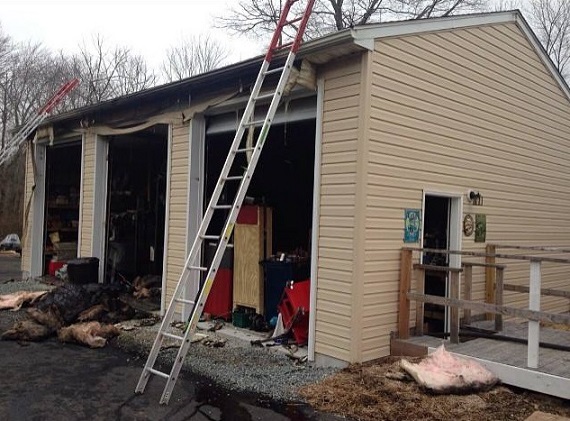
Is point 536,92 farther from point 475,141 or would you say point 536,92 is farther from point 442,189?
point 442,189

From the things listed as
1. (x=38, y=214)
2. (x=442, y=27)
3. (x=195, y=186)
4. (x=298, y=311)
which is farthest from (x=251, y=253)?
(x=38, y=214)

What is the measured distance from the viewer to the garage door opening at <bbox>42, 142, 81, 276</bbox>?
12516 mm

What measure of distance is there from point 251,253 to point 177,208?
1.49 m

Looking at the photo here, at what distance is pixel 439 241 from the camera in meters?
7.25

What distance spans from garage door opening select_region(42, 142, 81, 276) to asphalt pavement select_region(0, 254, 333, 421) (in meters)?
6.58

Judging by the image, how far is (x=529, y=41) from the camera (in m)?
8.52

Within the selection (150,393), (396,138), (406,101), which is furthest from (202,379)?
(406,101)

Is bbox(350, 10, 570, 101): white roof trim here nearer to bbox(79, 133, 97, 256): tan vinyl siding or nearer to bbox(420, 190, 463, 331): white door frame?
bbox(420, 190, 463, 331): white door frame

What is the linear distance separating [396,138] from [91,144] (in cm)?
691

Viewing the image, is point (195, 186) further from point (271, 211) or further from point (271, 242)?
point (271, 242)

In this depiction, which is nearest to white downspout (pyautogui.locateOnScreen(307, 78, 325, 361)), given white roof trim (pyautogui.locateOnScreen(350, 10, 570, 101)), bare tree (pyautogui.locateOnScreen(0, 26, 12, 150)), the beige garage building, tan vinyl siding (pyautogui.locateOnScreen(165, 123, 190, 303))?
the beige garage building

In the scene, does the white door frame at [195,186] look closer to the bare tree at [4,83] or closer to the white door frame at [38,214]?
the white door frame at [38,214]

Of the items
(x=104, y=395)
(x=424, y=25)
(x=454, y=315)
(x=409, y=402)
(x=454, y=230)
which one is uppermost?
(x=424, y=25)

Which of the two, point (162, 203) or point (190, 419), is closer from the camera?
point (190, 419)
